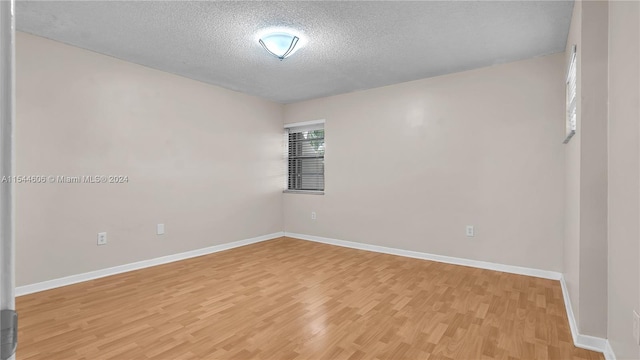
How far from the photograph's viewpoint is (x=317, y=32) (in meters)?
2.80

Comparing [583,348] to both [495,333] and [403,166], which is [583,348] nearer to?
[495,333]

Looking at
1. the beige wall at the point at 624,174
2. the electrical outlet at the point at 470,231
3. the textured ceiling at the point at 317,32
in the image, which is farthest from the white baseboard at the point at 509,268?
the textured ceiling at the point at 317,32

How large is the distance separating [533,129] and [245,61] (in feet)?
10.6

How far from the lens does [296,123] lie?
5488mm

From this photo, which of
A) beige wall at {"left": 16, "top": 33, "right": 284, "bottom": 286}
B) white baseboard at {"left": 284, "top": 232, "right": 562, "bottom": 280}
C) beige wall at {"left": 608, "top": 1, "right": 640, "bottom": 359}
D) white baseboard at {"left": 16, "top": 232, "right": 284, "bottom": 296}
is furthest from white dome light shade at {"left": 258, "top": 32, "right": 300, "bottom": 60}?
white baseboard at {"left": 284, "top": 232, "right": 562, "bottom": 280}

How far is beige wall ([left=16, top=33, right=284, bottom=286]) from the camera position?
2932 mm

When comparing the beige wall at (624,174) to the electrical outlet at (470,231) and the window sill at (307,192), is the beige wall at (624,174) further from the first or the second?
the window sill at (307,192)

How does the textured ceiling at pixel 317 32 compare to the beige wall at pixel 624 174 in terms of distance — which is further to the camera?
the textured ceiling at pixel 317 32

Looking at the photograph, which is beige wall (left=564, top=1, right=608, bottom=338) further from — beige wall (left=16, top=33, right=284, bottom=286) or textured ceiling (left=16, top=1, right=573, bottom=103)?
beige wall (left=16, top=33, right=284, bottom=286)

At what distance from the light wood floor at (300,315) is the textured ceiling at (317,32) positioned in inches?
92.9

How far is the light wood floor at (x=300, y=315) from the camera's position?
1959 mm

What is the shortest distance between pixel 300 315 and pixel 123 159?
2685 millimetres

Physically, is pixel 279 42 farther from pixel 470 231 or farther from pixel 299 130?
pixel 470 231

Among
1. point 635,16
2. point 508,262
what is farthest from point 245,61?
point 508,262
